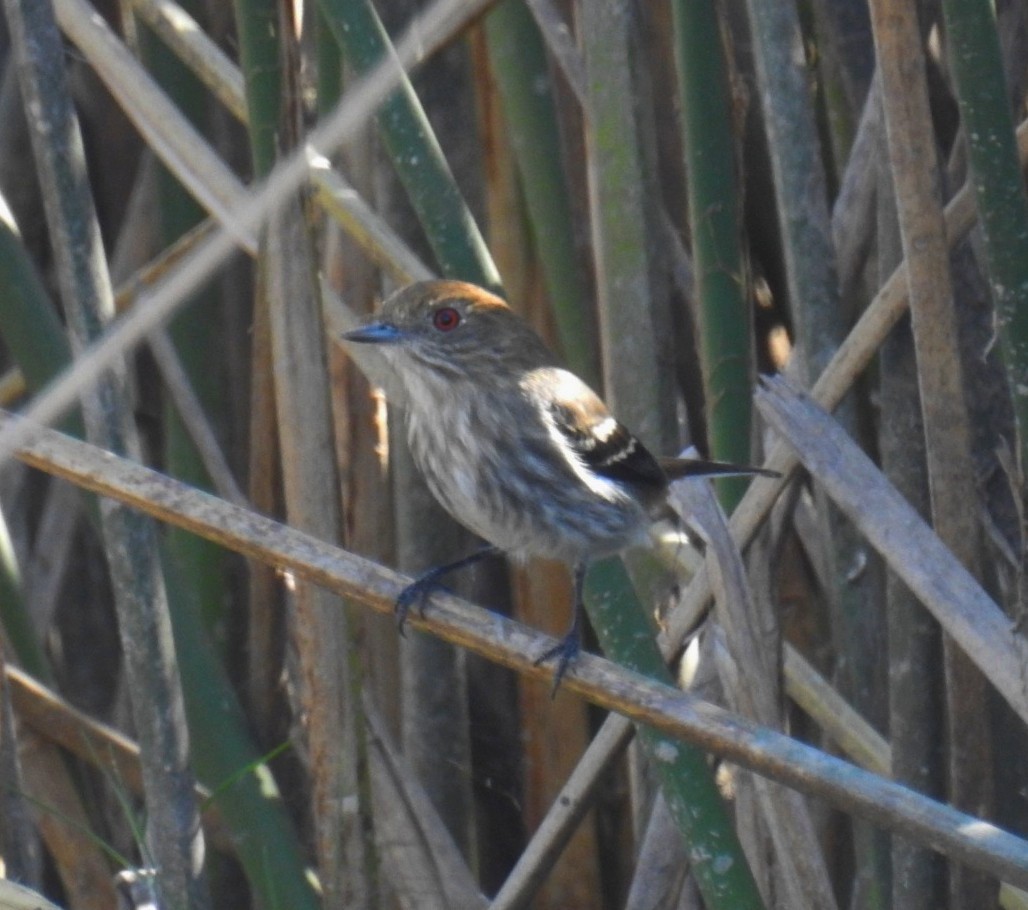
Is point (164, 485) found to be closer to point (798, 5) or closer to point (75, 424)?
point (75, 424)

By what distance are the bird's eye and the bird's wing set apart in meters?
0.20

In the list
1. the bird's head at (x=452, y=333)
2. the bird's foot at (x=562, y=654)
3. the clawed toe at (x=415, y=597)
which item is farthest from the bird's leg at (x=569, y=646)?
the bird's head at (x=452, y=333)

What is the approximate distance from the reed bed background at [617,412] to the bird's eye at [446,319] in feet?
0.34

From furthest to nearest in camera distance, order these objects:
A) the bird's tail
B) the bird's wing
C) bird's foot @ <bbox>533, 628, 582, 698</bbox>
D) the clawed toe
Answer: the bird's wing, the bird's tail, the clawed toe, bird's foot @ <bbox>533, 628, 582, 698</bbox>

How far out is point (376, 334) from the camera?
2.69 m

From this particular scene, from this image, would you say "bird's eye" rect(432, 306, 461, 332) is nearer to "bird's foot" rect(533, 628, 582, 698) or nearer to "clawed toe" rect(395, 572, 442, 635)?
"clawed toe" rect(395, 572, 442, 635)

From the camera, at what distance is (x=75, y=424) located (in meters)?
2.57

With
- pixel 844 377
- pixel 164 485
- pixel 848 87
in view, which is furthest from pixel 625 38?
Answer: pixel 164 485

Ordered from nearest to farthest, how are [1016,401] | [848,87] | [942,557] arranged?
[1016,401] → [942,557] → [848,87]

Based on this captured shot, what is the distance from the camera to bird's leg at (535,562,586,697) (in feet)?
6.86

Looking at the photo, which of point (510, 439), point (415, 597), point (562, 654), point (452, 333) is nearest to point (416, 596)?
point (415, 597)

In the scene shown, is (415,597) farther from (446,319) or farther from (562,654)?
(446,319)

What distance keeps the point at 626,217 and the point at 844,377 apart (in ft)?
1.52

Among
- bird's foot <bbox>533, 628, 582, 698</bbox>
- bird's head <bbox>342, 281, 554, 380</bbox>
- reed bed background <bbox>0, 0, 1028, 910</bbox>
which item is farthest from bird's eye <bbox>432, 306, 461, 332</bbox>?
bird's foot <bbox>533, 628, 582, 698</bbox>
